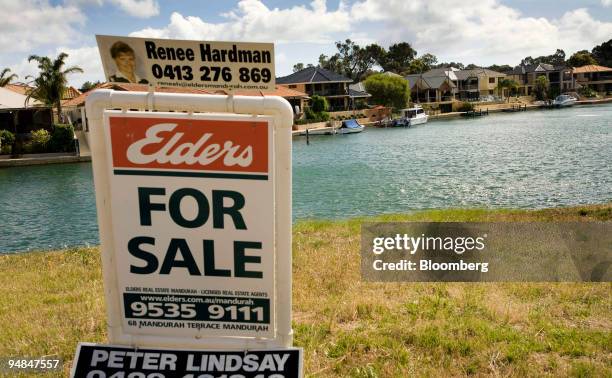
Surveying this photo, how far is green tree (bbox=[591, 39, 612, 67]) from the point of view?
14688 centimetres

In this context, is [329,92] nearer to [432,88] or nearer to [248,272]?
[432,88]

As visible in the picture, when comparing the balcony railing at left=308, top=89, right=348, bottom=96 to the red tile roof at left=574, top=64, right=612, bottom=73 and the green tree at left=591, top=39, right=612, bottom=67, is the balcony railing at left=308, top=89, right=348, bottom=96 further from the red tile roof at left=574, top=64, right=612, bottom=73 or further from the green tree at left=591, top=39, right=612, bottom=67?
the green tree at left=591, top=39, right=612, bottom=67

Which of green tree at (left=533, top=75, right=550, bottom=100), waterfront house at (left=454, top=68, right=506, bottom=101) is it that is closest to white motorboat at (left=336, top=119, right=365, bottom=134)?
waterfront house at (left=454, top=68, right=506, bottom=101)

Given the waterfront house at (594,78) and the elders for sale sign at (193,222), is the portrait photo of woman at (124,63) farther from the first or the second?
the waterfront house at (594,78)

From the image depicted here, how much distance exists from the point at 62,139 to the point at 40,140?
6.93 feet

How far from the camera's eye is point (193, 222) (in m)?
3.34

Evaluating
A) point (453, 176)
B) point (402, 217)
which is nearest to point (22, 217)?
point (402, 217)

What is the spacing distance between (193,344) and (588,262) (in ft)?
27.2

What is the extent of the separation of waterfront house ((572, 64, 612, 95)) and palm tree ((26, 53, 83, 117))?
383 feet

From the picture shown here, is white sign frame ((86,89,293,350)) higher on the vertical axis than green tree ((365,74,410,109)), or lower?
lower

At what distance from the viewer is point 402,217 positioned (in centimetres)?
1833

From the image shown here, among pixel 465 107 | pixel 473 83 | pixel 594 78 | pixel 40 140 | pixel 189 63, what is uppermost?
pixel 594 78

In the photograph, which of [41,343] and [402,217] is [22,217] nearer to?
[402,217]

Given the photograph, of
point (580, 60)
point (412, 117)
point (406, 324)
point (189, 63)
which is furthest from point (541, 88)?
point (189, 63)
